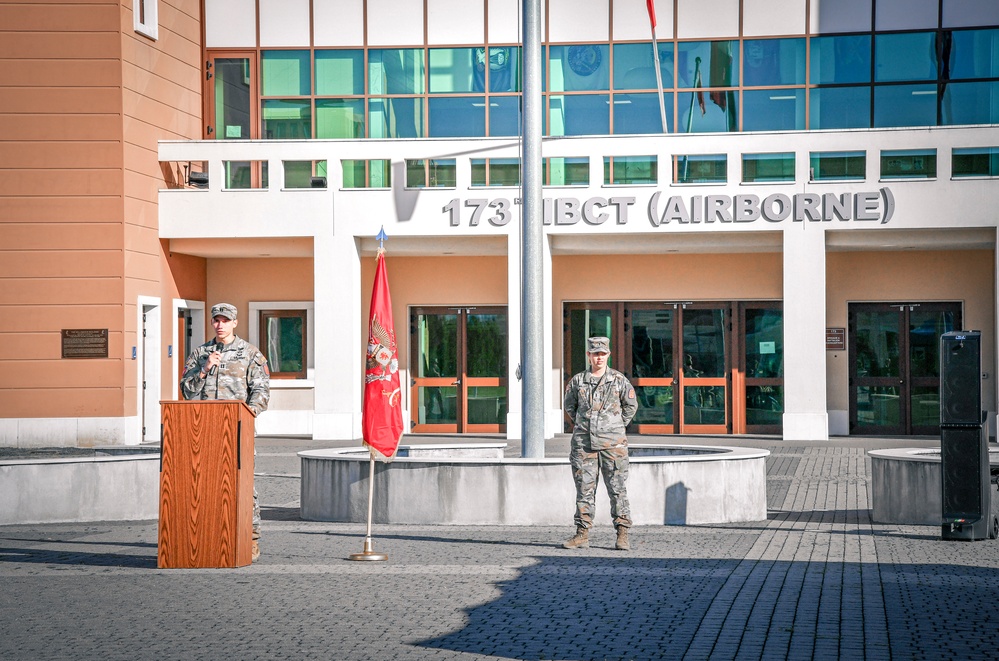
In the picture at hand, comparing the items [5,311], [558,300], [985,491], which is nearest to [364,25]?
[558,300]

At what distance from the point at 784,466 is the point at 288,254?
11216 millimetres

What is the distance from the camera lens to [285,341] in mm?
27453

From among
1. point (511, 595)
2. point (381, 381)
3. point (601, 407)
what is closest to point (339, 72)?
point (381, 381)

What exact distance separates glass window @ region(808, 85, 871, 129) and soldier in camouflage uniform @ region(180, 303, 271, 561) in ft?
59.5

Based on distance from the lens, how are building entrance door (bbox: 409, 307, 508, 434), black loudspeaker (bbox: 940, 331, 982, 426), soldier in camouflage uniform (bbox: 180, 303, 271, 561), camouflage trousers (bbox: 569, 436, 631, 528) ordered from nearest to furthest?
soldier in camouflage uniform (bbox: 180, 303, 271, 561)
camouflage trousers (bbox: 569, 436, 631, 528)
black loudspeaker (bbox: 940, 331, 982, 426)
building entrance door (bbox: 409, 307, 508, 434)

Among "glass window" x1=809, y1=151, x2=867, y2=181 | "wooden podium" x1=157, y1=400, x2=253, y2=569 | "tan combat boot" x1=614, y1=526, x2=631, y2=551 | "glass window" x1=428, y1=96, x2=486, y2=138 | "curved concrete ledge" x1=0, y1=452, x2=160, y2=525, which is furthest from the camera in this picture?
"glass window" x1=428, y1=96, x2=486, y2=138

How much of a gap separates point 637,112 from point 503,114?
2.65 meters

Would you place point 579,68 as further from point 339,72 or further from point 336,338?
point 336,338

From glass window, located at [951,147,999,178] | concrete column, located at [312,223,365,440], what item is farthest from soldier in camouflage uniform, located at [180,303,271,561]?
glass window, located at [951,147,999,178]

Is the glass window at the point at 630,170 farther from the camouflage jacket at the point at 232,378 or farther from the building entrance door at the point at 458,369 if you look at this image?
the camouflage jacket at the point at 232,378

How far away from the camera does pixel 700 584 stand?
30.2 ft

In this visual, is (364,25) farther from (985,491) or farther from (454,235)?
(985,491)

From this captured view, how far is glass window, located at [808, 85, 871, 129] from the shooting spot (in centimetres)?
2619

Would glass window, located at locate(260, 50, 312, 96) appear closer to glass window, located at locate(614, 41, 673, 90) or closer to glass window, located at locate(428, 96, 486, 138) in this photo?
glass window, located at locate(428, 96, 486, 138)
